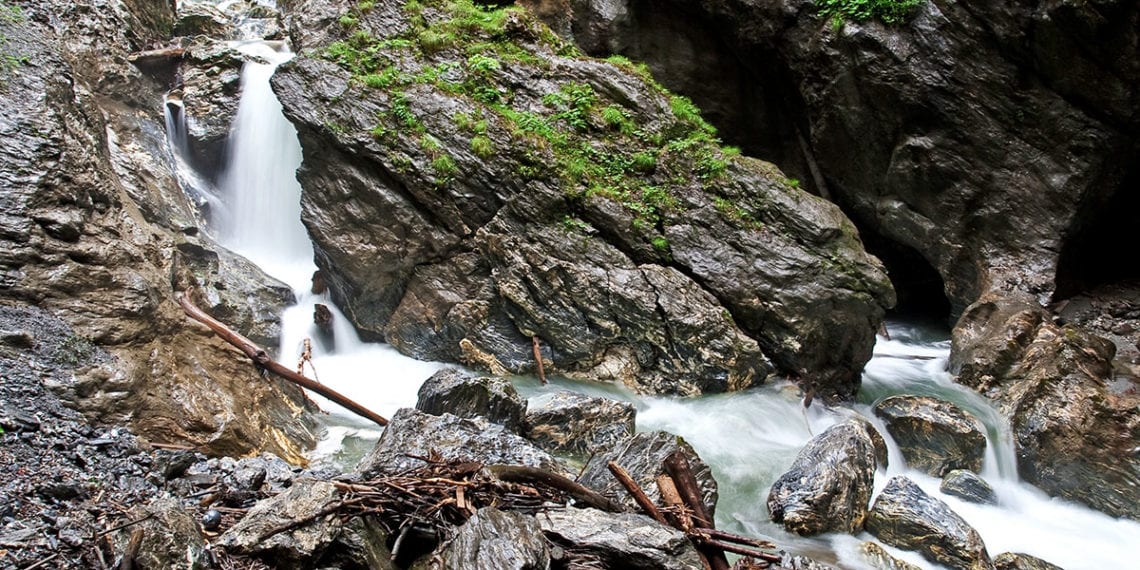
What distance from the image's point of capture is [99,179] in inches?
292

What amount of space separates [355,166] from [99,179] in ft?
12.7

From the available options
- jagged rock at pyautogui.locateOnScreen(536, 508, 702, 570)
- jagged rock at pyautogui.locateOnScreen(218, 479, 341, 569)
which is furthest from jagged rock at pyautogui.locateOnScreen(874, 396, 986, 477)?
jagged rock at pyautogui.locateOnScreen(218, 479, 341, 569)

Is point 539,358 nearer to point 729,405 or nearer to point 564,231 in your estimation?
point 564,231

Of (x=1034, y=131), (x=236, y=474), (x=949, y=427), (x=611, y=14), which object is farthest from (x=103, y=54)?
(x=1034, y=131)

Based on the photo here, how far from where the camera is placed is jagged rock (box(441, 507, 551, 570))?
10.2 feet

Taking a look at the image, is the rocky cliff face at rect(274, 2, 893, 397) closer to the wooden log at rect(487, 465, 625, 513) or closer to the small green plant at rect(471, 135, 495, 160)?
the small green plant at rect(471, 135, 495, 160)

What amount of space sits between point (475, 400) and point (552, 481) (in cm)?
305

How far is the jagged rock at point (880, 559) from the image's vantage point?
18.3 ft

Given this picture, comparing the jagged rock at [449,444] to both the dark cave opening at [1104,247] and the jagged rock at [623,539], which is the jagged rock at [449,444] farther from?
the dark cave opening at [1104,247]

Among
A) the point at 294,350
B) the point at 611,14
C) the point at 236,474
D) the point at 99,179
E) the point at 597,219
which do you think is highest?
the point at 611,14

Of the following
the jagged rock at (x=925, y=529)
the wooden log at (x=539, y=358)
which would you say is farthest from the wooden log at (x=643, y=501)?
the wooden log at (x=539, y=358)

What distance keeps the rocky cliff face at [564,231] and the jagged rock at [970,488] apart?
253cm

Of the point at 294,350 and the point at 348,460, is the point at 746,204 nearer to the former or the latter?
the point at 348,460

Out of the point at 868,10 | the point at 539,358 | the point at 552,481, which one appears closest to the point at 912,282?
the point at 868,10
